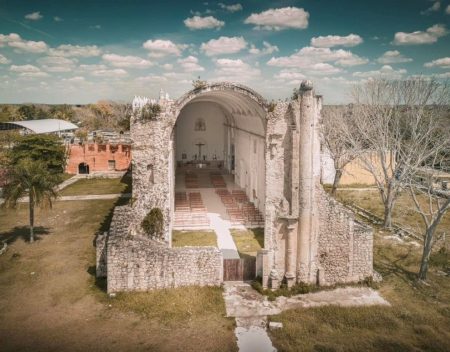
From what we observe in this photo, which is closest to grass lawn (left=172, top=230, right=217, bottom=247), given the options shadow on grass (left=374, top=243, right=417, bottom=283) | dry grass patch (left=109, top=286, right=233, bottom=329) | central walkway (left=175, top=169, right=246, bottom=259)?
central walkway (left=175, top=169, right=246, bottom=259)

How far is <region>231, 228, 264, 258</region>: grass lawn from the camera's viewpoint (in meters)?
18.8

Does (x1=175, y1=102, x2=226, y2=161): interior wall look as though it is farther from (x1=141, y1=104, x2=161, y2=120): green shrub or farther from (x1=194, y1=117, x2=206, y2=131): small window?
(x1=141, y1=104, x2=161, y2=120): green shrub

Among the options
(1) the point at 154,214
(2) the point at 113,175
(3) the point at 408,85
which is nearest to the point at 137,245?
(1) the point at 154,214

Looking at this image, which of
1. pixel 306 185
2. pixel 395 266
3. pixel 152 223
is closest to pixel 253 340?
pixel 306 185

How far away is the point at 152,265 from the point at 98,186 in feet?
79.9

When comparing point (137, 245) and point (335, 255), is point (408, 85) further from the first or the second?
point (137, 245)

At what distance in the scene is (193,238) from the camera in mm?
20578

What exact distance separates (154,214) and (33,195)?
775 centimetres

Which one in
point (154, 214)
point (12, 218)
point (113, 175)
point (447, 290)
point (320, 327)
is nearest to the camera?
point (320, 327)

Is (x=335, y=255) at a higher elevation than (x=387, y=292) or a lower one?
higher

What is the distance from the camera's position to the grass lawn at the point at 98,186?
112ft

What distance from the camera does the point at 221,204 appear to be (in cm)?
2667

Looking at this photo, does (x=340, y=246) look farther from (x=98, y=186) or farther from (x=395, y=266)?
(x=98, y=186)

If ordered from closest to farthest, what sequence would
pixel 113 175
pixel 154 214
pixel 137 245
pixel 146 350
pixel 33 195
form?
pixel 146 350 → pixel 137 245 → pixel 154 214 → pixel 33 195 → pixel 113 175
